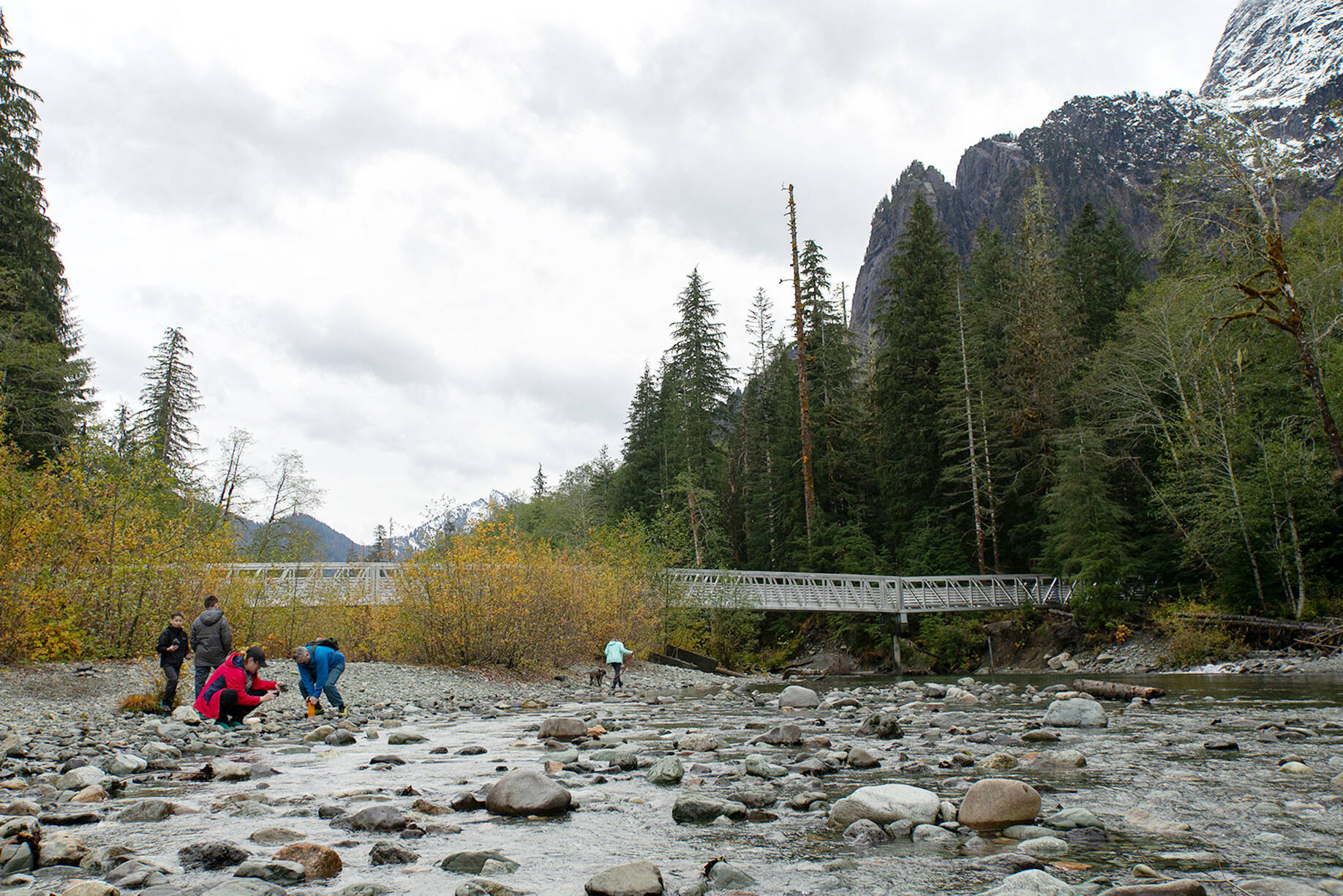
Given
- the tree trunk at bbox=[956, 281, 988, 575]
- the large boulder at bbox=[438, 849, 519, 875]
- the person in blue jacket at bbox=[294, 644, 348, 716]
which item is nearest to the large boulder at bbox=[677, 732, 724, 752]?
the large boulder at bbox=[438, 849, 519, 875]

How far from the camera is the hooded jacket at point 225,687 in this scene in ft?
34.3

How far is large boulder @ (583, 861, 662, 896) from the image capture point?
3.20 meters

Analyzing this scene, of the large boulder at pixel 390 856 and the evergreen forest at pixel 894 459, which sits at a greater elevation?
the evergreen forest at pixel 894 459

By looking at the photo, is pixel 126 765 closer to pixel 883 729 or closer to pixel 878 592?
pixel 883 729

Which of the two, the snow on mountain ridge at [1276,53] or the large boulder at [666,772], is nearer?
the large boulder at [666,772]

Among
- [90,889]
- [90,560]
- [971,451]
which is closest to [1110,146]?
[971,451]

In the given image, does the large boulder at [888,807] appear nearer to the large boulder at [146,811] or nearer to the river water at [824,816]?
the river water at [824,816]

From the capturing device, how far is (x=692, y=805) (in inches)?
188

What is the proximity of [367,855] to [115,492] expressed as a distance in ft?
40.3

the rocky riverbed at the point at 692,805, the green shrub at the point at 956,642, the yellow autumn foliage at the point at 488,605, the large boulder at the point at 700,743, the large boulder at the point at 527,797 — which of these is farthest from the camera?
the green shrub at the point at 956,642

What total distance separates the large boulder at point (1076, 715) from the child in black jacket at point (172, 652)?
11.3m

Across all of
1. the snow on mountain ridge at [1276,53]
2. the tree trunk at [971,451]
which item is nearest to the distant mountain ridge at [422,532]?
the tree trunk at [971,451]

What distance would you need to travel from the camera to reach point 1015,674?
2334cm

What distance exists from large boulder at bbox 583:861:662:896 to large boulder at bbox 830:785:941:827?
1502mm
